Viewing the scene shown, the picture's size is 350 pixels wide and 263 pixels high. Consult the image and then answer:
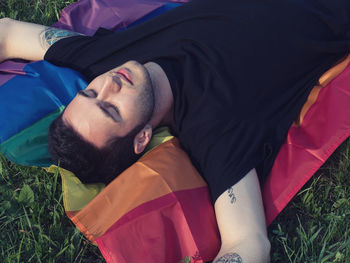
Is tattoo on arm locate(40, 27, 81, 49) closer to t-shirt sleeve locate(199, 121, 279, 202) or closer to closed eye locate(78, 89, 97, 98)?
closed eye locate(78, 89, 97, 98)

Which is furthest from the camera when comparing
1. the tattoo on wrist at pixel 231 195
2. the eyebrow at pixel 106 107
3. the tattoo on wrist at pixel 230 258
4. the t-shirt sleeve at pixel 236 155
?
the eyebrow at pixel 106 107

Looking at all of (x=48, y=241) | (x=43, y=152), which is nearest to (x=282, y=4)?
(x=43, y=152)

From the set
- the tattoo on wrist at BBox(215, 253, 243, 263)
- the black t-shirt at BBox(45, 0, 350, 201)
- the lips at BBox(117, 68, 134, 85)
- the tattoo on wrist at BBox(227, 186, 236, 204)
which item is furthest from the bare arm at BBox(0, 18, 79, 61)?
the tattoo on wrist at BBox(215, 253, 243, 263)

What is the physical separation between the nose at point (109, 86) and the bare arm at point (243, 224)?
963mm

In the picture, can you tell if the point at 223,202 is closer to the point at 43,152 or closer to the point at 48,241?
the point at 48,241

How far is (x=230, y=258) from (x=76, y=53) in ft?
6.46

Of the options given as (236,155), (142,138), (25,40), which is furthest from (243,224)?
(25,40)

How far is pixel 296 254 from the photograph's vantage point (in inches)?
114

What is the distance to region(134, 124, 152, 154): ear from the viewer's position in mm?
3293

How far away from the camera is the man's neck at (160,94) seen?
3314 millimetres

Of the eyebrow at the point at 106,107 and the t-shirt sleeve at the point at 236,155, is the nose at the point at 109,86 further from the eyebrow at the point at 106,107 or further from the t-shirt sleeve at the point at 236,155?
the t-shirt sleeve at the point at 236,155

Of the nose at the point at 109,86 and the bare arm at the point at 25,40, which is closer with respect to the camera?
the nose at the point at 109,86

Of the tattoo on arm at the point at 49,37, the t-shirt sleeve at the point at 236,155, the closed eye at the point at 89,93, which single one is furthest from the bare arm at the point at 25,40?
the t-shirt sleeve at the point at 236,155

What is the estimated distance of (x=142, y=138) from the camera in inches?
130
